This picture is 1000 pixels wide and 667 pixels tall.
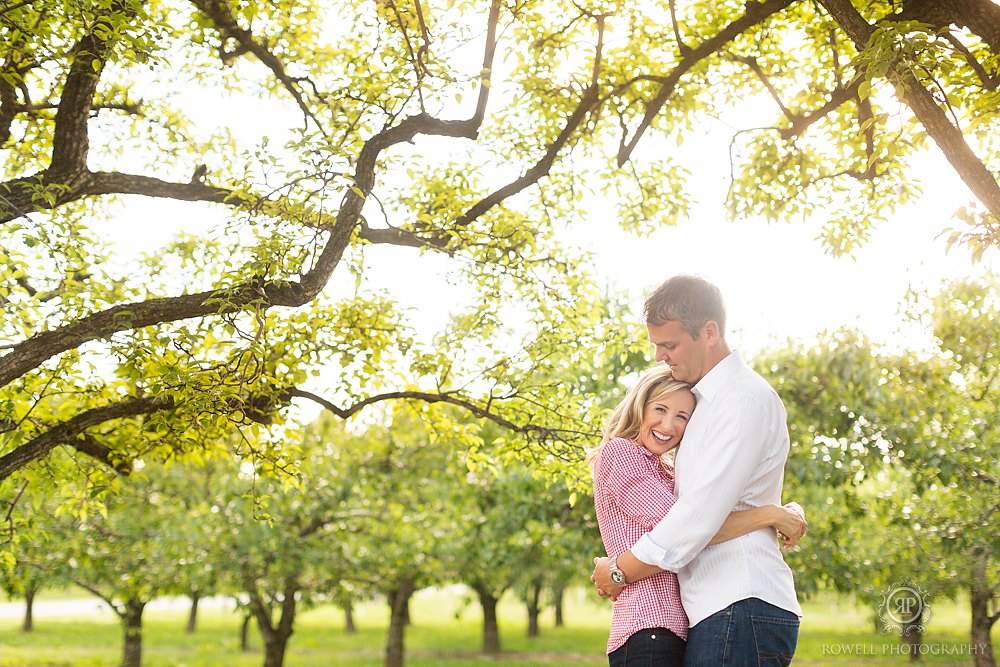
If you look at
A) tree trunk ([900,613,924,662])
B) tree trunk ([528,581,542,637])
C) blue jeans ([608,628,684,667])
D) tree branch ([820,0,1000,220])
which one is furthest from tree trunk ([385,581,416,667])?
blue jeans ([608,628,684,667])

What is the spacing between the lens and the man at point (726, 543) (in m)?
2.62

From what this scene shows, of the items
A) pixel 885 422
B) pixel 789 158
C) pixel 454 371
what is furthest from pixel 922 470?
pixel 454 371

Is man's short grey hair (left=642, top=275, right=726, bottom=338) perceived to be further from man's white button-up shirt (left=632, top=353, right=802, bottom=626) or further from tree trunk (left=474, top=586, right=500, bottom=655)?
tree trunk (left=474, top=586, right=500, bottom=655)

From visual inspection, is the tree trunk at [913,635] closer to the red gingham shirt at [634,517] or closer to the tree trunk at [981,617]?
the tree trunk at [981,617]

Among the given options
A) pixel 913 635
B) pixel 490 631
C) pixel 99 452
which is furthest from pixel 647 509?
pixel 490 631

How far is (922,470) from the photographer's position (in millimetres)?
11398

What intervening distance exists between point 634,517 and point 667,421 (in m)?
0.36

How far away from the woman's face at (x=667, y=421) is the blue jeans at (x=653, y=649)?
0.62m

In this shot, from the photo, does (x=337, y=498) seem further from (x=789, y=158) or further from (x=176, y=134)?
(x=789, y=158)

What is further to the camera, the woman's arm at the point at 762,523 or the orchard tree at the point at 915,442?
the orchard tree at the point at 915,442

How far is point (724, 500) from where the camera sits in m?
2.63

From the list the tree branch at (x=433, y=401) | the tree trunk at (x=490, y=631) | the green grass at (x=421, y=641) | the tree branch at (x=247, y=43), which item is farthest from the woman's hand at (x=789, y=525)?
the tree trunk at (x=490, y=631)

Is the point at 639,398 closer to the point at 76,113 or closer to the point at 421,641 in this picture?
the point at 76,113

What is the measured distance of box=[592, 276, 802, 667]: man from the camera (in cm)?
262
